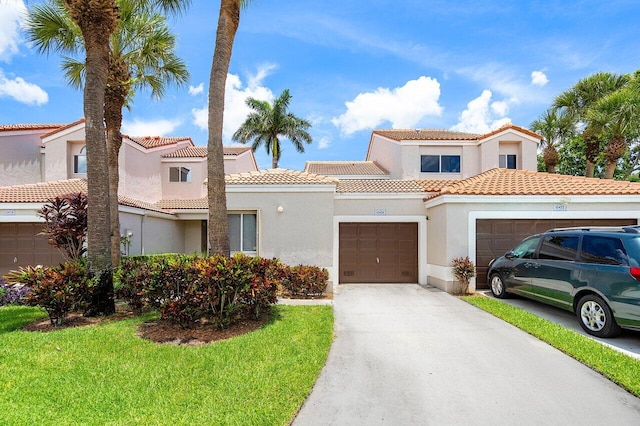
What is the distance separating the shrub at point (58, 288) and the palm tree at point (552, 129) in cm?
2977

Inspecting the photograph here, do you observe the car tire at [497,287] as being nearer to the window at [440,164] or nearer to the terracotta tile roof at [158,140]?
the window at [440,164]

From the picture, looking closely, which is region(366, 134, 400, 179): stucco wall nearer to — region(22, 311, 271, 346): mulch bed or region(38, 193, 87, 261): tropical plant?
region(22, 311, 271, 346): mulch bed

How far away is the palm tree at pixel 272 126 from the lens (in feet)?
110

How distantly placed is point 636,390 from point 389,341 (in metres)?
3.69

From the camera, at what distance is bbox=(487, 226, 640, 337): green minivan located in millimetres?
6391

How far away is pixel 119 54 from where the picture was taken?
12.5 meters

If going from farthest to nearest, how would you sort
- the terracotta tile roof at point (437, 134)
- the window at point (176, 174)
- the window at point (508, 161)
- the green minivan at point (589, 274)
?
the window at point (176, 174), the window at point (508, 161), the terracotta tile roof at point (437, 134), the green minivan at point (589, 274)

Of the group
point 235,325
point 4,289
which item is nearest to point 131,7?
point 4,289

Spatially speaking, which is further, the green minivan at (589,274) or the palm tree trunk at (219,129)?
the palm tree trunk at (219,129)

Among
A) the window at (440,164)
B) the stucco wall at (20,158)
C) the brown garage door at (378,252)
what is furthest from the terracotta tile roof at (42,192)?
Result: the window at (440,164)

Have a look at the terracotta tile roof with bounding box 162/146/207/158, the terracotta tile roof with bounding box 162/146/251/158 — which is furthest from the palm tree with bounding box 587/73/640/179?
the terracotta tile roof with bounding box 162/146/207/158

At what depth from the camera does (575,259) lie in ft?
25.0

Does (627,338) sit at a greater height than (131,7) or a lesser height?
lesser

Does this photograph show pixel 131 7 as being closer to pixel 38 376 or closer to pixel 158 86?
pixel 158 86
